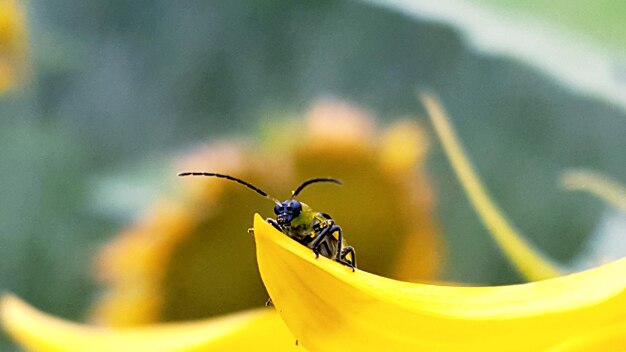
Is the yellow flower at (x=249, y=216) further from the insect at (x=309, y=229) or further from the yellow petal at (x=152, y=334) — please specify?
the insect at (x=309, y=229)

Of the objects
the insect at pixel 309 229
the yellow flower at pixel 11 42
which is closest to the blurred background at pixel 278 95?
the yellow flower at pixel 11 42

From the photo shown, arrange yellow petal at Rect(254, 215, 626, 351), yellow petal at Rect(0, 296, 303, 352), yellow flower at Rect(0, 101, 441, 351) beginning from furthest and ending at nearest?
yellow flower at Rect(0, 101, 441, 351)
yellow petal at Rect(0, 296, 303, 352)
yellow petal at Rect(254, 215, 626, 351)

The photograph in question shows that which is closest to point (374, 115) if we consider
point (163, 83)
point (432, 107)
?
point (432, 107)

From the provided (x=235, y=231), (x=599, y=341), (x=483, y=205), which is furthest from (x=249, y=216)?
(x=599, y=341)

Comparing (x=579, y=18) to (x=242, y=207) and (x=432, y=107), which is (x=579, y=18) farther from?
(x=242, y=207)

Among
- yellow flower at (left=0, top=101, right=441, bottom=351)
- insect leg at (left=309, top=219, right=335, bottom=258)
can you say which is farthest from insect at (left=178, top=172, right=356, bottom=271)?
yellow flower at (left=0, top=101, right=441, bottom=351)

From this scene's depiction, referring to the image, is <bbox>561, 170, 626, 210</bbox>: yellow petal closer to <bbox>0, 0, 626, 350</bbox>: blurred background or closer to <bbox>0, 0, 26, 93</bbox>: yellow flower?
<bbox>0, 0, 626, 350</bbox>: blurred background

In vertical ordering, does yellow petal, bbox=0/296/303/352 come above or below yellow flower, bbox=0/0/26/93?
below

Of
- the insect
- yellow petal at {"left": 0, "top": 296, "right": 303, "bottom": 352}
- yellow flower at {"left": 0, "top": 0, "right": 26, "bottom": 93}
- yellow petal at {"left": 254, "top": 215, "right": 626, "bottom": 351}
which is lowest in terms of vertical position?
A: yellow petal at {"left": 0, "top": 296, "right": 303, "bottom": 352}
